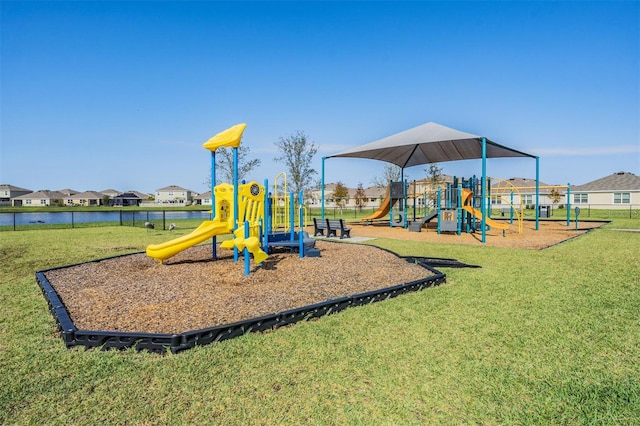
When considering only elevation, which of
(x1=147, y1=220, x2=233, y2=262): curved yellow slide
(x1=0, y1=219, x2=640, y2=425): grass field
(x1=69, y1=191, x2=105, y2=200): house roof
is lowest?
(x1=0, y1=219, x2=640, y2=425): grass field

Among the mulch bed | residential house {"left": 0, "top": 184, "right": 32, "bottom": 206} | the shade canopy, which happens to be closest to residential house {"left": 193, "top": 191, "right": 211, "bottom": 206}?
residential house {"left": 0, "top": 184, "right": 32, "bottom": 206}

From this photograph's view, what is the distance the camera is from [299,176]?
115 ft

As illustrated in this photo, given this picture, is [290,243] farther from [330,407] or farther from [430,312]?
[330,407]

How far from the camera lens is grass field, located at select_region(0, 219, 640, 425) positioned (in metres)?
2.59

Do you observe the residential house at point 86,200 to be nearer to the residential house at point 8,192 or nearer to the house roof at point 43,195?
the house roof at point 43,195

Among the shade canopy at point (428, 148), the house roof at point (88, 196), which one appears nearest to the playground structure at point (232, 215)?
the shade canopy at point (428, 148)

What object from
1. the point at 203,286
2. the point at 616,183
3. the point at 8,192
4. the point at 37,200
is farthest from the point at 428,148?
the point at 8,192

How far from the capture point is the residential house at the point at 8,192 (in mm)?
102125

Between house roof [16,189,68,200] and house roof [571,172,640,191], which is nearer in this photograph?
house roof [571,172,640,191]

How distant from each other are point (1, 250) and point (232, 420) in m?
12.7

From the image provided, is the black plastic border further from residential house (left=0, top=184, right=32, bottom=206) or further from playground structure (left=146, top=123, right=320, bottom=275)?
residential house (left=0, top=184, right=32, bottom=206)

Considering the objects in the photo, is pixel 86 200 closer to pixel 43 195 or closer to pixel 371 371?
pixel 43 195

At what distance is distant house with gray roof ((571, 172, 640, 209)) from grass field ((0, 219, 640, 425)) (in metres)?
53.6

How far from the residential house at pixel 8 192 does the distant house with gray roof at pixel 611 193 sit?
129498mm
